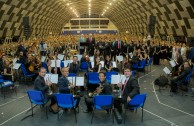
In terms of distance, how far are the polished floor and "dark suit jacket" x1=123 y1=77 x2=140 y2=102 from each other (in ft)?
2.81

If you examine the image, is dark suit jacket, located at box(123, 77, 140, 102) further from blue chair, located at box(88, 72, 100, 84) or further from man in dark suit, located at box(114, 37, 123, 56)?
man in dark suit, located at box(114, 37, 123, 56)

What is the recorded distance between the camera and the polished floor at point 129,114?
287 inches

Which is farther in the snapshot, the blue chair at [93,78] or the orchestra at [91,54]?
the blue chair at [93,78]

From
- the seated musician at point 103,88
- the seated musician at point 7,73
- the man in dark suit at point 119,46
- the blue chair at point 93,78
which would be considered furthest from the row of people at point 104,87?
the man in dark suit at point 119,46

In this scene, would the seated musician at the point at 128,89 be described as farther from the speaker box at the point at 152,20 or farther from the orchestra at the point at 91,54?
the speaker box at the point at 152,20

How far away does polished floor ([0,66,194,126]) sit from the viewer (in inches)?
287

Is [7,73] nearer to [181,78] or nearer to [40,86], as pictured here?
[40,86]

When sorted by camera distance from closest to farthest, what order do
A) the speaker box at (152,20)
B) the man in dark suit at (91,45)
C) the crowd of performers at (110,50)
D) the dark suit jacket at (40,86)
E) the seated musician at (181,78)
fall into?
the dark suit jacket at (40,86)
the seated musician at (181,78)
the crowd of performers at (110,50)
the speaker box at (152,20)
the man in dark suit at (91,45)

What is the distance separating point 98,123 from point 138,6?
25.0 meters

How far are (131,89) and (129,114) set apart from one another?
1153 mm

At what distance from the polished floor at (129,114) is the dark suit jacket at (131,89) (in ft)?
2.81

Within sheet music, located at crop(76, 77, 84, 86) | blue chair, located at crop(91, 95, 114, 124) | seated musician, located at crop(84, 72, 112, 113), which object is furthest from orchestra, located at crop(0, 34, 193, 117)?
blue chair, located at crop(91, 95, 114, 124)

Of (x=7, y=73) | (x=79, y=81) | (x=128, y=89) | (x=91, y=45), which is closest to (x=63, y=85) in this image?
(x=79, y=81)

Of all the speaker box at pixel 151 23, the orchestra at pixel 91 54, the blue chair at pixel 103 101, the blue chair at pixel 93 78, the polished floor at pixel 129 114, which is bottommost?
the polished floor at pixel 129 114
